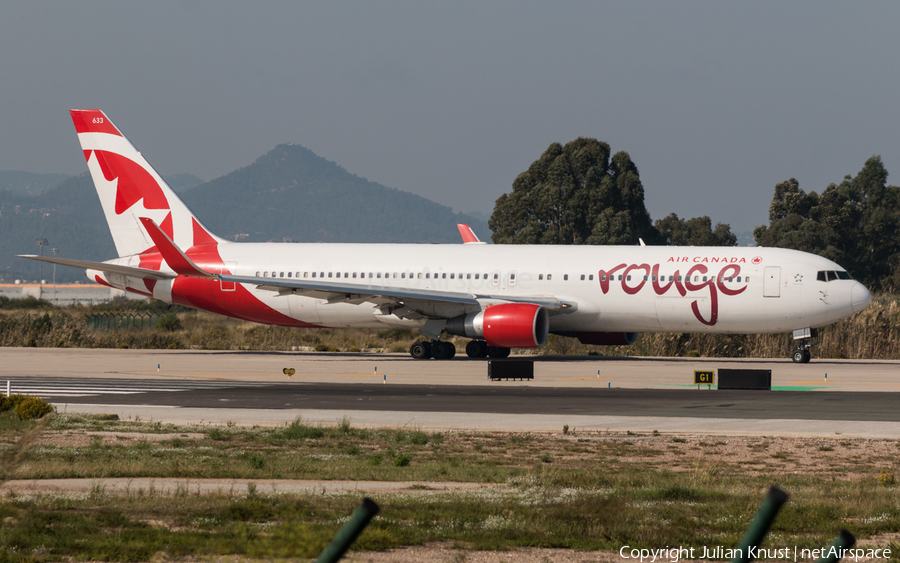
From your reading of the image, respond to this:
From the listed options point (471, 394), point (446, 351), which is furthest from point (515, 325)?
point (471, 394)

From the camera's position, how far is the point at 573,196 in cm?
9000

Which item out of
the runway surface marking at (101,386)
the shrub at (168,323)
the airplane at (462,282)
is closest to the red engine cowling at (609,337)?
the airplane at (462,282)

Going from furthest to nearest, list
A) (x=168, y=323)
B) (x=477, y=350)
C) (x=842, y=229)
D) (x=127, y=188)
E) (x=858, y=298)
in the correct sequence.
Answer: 1. (x=842, y=229)
2. (x=168, y=323)
3. (x=127, y=188)
4. (x=477, y=350)
5. (x=858, y=298)

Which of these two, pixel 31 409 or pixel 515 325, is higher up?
pixel 515 325

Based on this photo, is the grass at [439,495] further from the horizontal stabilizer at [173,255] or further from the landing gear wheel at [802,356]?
the landing gear wheel at [802,356]

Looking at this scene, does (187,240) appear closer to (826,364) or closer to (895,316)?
(826,364)

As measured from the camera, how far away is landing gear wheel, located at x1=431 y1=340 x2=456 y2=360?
3797 centimetres

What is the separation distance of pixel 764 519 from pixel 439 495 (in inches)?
356

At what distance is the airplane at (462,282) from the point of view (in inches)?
1358

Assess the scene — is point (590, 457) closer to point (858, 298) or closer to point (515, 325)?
point (515, 325)

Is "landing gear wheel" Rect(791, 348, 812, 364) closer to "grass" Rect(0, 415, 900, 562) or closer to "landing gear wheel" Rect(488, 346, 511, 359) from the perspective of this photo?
"landing gear wheel" Rect(488, 346, 511, 359)

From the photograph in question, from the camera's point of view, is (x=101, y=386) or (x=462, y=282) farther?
(x=462, y=282)

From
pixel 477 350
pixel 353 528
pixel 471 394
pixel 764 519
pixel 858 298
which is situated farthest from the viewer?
pixel 477 350

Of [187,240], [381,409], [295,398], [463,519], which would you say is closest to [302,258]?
[187,240]
